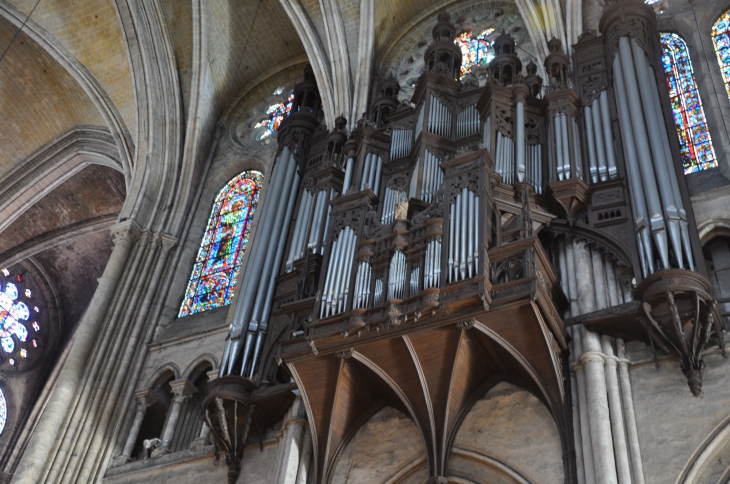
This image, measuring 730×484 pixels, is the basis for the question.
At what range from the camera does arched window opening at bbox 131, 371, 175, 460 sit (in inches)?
552

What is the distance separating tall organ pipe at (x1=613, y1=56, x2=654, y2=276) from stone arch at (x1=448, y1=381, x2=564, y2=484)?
78.8 inches

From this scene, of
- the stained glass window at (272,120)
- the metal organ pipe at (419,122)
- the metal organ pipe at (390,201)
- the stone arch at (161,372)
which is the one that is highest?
the stained glass window at (272,120)

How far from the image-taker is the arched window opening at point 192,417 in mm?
13281

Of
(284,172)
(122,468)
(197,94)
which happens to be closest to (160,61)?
(197,94)

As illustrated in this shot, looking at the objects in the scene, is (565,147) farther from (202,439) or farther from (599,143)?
(202,439)

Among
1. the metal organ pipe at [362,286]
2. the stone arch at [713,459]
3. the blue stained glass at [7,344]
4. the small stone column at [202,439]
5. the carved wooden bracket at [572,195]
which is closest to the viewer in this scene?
the stone arch at [713,459]

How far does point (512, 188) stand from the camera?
11.5m

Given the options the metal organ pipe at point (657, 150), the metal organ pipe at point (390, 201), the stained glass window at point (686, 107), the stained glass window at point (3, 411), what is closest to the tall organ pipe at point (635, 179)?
the metal organ pipe at point (657, 150)

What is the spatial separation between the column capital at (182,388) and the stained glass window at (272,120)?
6.06 metres

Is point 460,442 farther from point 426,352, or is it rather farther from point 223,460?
point 223,460

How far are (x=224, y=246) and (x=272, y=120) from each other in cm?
332

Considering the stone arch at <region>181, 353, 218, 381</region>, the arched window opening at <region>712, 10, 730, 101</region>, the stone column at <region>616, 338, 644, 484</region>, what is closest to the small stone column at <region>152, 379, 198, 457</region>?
the stone arch at <region>181, 353, 218, 381</region>

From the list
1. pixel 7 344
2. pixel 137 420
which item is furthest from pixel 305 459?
pixel 7 344

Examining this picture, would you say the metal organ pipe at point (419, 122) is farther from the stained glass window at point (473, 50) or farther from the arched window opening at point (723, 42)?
the arched window opening at point (723, 42)
